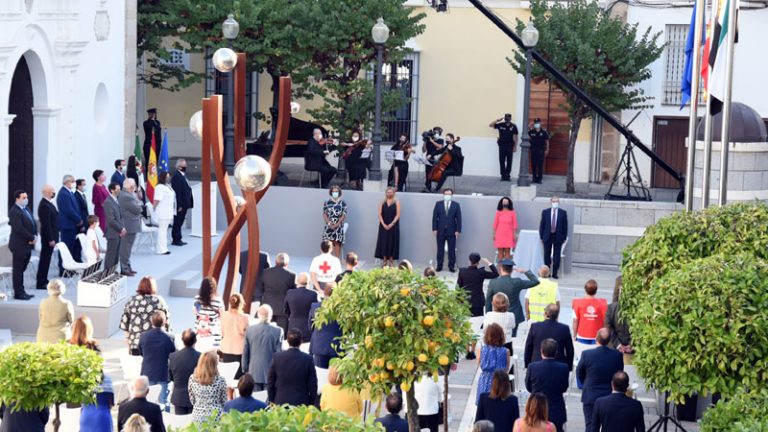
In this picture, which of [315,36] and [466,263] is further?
[315,36]

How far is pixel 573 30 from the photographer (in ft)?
101

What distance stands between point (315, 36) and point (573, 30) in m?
5.49

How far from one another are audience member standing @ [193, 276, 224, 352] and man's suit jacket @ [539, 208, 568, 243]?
933cm

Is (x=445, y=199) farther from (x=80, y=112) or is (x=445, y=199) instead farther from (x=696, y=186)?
(x=80, y=112)

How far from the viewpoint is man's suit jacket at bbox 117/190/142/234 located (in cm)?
2158

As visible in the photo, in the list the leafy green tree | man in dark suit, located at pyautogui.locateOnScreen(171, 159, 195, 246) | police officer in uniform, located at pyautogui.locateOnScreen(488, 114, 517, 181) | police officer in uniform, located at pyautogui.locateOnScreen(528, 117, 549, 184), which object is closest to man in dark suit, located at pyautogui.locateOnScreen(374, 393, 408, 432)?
→ man in dark suit, located at pyautogui.locateOnScreen(171, 159, 195, 246)

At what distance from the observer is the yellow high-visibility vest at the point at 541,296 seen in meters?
17.7

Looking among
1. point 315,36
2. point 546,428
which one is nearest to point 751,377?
point 546,428

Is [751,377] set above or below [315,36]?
below

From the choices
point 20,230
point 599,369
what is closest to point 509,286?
point 599,369

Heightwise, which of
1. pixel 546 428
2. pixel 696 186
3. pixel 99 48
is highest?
pixel 99 48

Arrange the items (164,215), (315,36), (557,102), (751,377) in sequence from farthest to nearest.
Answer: (557,102)
(315,36)
(164,215)
(751,377)

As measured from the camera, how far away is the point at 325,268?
1956 cm

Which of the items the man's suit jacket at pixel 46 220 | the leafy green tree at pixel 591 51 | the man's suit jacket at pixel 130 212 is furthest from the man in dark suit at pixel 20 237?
the leafy green tree at pixel 591 51
